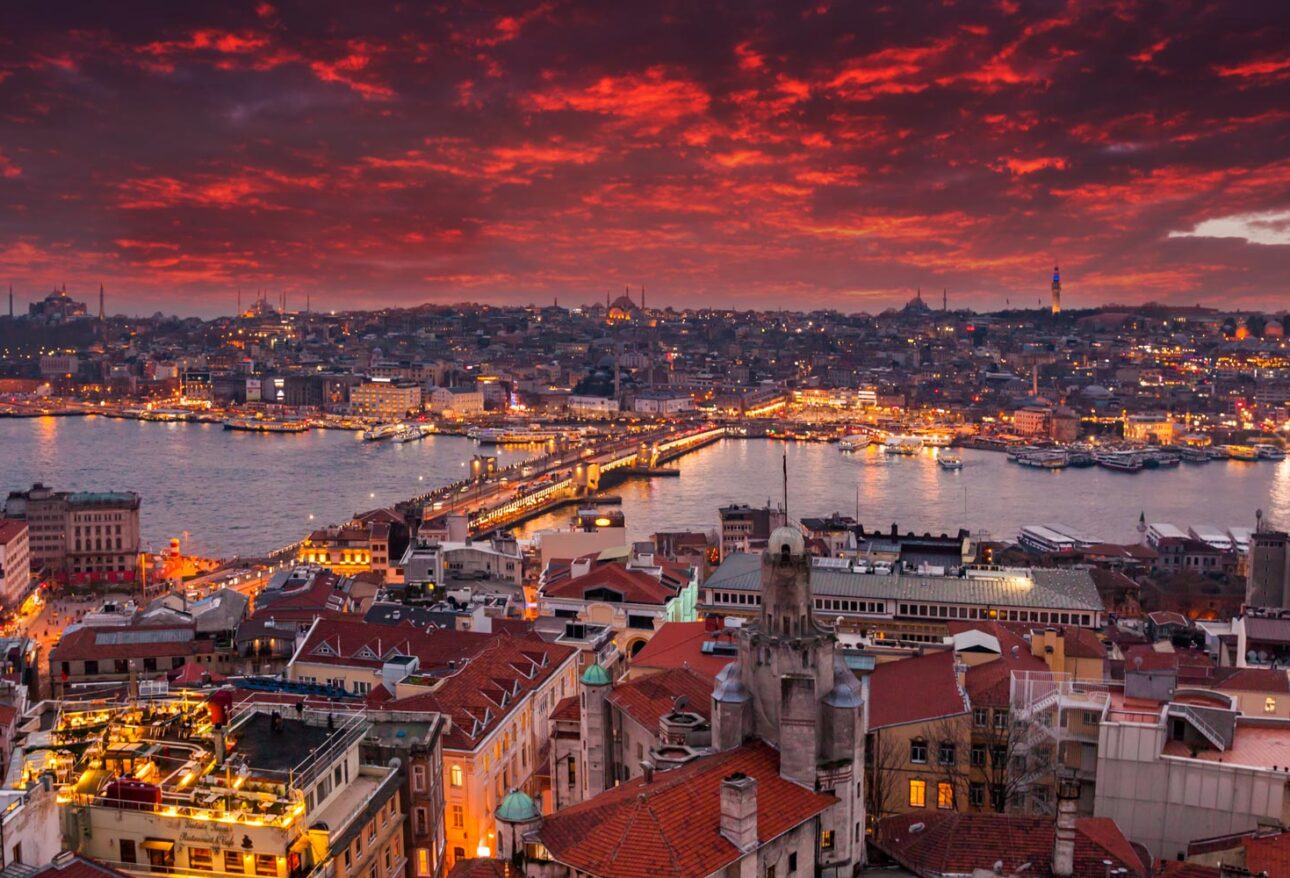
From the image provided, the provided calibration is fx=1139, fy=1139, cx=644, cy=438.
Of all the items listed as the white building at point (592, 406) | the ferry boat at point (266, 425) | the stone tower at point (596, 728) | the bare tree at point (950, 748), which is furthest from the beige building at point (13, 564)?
the white building at point (592, 406)

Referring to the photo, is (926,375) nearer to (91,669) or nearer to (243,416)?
(243,416)

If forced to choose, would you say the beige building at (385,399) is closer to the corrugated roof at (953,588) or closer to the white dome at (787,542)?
the corrugated roof at (953,588)

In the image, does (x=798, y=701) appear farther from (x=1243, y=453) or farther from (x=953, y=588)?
(x=1243, y=453)

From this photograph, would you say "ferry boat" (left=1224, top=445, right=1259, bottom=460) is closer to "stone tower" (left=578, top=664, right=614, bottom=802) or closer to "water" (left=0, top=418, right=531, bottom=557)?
"water" (left=0, top=418, right=531, bottom=557)

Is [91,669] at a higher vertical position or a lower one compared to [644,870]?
lower

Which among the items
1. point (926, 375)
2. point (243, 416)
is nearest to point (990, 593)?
point (243, 416)

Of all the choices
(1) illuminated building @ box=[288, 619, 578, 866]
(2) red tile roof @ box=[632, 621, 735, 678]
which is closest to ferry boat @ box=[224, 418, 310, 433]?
(1) illuminated building @ box=[288, 619, 578, 866]

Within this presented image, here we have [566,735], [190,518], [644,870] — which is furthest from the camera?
[190,518]
